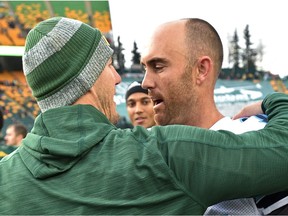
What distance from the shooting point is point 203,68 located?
2199 mm

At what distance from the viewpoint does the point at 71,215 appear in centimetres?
138

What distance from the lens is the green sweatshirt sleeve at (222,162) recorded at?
1372 mm

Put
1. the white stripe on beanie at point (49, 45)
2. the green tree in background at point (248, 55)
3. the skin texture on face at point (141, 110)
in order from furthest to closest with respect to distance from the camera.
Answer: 1. the green tree in background at point (248, 55)
2. the skin texture on face at point (141, 110)
3. the white stripe on beanie at point (49, 45)

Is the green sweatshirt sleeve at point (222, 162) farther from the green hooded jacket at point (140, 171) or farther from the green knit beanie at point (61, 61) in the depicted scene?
the green knit beanie at point (61, 61)

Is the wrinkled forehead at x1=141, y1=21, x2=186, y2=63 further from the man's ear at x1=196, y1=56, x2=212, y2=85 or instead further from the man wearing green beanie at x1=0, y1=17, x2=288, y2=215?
the man wearing green beanie at x1=0, y1=17, x2=288, y2=215

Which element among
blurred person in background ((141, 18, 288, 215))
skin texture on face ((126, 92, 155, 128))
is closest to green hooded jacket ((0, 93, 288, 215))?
blurred person in background ((141, 18, 288, 215))

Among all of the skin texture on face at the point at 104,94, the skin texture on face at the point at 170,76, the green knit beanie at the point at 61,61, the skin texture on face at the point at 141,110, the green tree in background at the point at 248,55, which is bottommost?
the green tree in background at the point at 248,55

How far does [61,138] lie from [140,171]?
0.25 metres

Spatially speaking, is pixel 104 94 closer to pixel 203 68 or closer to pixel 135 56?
pixel 203 68

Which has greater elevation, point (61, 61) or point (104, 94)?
point (61, 61)

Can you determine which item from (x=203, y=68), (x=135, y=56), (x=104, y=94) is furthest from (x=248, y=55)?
(x=104, y=94)

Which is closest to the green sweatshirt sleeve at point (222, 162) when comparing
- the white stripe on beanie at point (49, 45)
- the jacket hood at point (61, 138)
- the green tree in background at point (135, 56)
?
the jacket hood at point (61, 138)

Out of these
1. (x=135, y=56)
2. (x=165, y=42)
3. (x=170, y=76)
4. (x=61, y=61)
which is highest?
(x=61, y=61)

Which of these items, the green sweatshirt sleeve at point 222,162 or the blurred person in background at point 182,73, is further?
the blurred person in background at point 182,73
